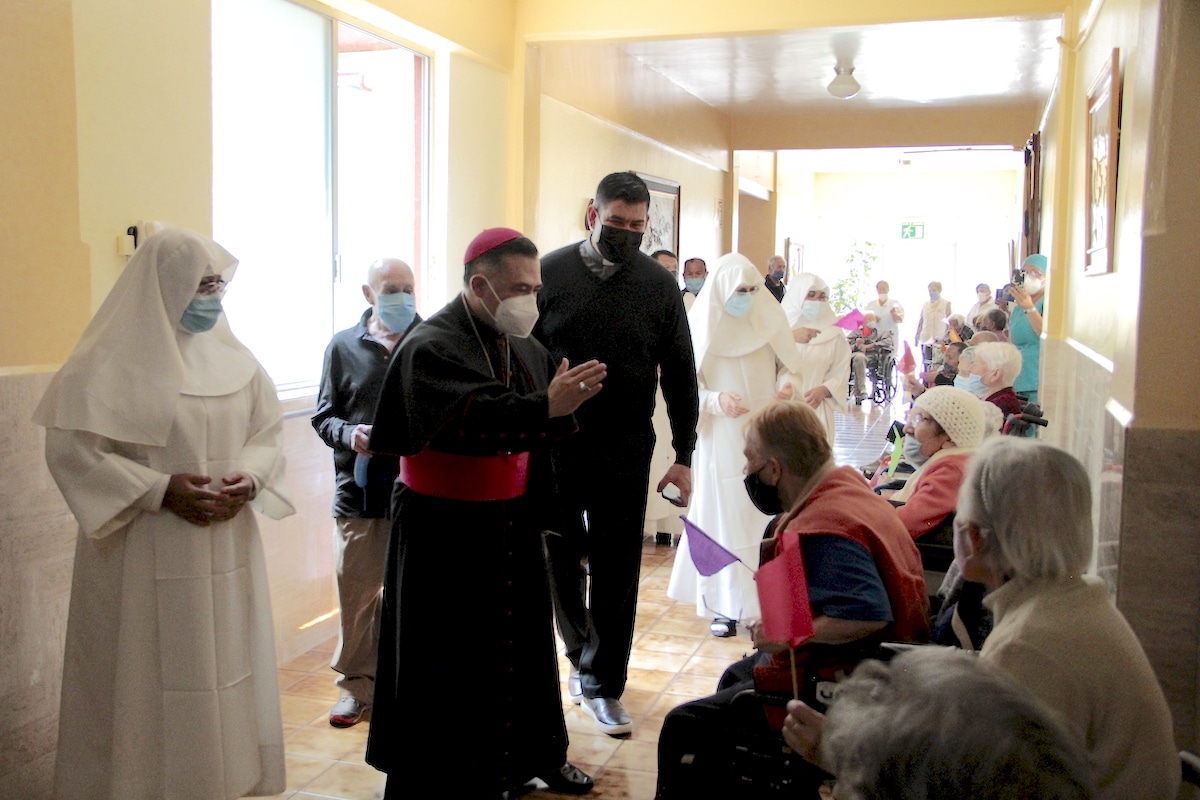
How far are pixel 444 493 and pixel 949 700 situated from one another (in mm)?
1926

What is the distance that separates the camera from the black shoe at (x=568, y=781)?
3.34 meters

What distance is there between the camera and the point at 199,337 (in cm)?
288

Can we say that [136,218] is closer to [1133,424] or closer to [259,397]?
[259,397]

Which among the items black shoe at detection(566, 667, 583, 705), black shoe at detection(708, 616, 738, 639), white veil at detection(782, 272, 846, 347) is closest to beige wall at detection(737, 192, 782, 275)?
white veil at detection(782, 272, 846, 347)

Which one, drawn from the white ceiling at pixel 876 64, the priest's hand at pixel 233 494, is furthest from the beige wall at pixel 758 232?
the priest's hand at pixel 233 494

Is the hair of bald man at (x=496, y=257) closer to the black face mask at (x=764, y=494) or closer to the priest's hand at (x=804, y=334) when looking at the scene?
the black face mask at (x=764, y=494)

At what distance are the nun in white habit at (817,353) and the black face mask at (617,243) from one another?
1.10m

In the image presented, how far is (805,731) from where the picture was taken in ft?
6.56

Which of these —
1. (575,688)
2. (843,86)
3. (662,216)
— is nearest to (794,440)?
(575,688)

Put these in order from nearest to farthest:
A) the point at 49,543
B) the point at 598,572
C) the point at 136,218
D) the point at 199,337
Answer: the point at 199,337
the point at 49,543
the point at 136,218
the point at 598,572

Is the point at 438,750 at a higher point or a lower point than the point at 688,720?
lower

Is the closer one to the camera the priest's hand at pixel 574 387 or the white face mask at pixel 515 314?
the priest's hand at pixel 574 387

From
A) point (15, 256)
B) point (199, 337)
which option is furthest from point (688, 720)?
point (15, 256)

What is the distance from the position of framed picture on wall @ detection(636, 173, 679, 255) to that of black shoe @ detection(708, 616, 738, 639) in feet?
14.5
